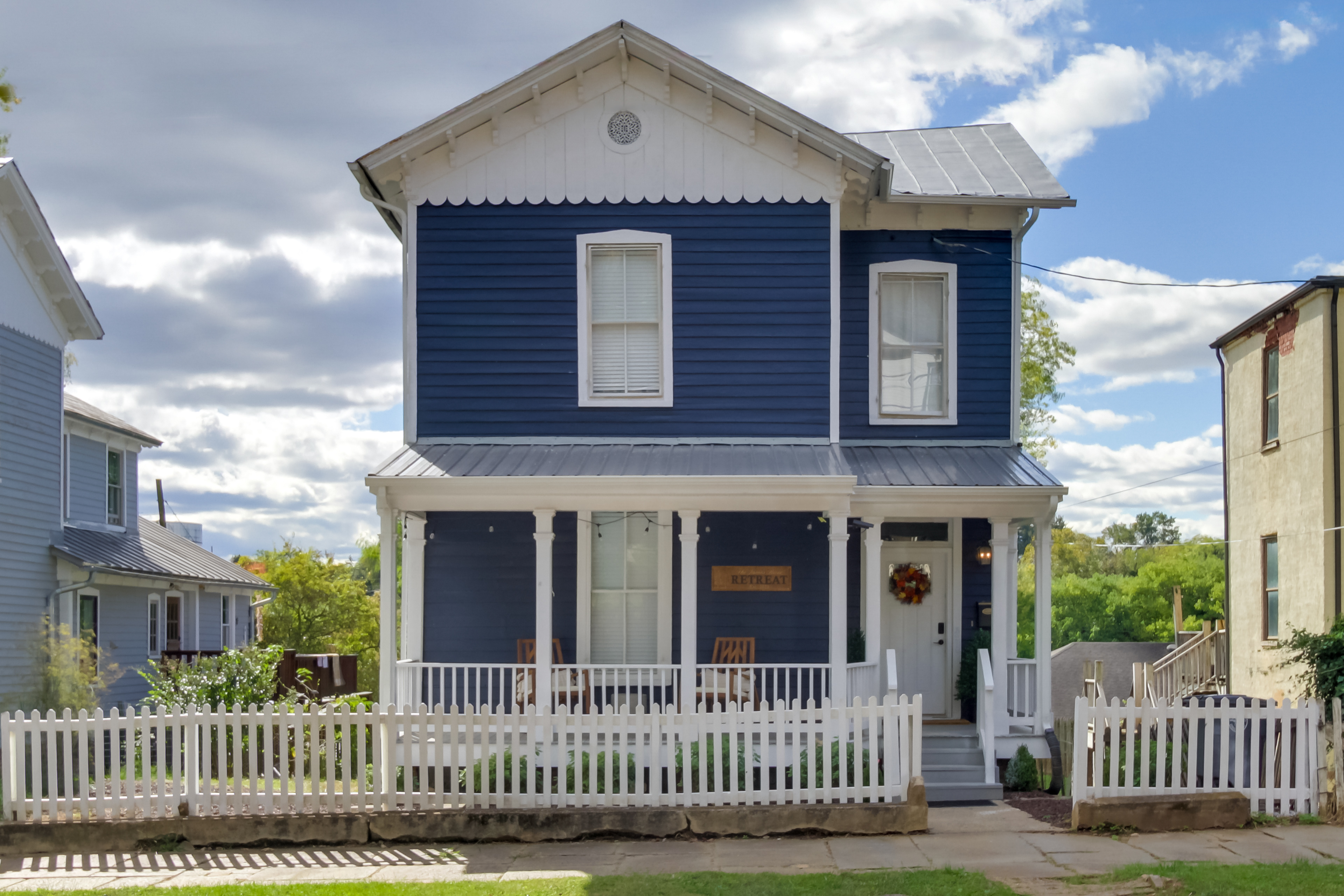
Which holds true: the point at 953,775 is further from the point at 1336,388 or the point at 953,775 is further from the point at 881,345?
the point at 1336,388

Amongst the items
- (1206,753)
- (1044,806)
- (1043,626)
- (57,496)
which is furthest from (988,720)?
(57,496)

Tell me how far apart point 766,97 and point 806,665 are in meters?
5.83

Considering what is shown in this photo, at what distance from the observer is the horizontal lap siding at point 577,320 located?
13.1 meters

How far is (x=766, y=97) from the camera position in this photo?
12648 mm

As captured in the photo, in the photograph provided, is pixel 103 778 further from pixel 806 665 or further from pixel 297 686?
pixel 297 686

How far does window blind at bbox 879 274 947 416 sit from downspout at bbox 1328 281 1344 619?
663 cm

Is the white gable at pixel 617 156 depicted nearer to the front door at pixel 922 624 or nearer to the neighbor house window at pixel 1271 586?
the front door at pixel 922 624

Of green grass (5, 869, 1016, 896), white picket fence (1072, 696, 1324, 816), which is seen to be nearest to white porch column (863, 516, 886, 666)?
white picket fence (1072, 696, 1324, 816)

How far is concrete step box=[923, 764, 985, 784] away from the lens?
12.4 m

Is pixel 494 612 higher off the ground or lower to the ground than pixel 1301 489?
lower

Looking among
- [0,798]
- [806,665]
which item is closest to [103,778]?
[0,798]

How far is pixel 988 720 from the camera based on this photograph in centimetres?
1220

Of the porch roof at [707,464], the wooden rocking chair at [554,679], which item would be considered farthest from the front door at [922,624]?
the wooden rocking chair at [554,679]

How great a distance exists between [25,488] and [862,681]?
13505 mm
